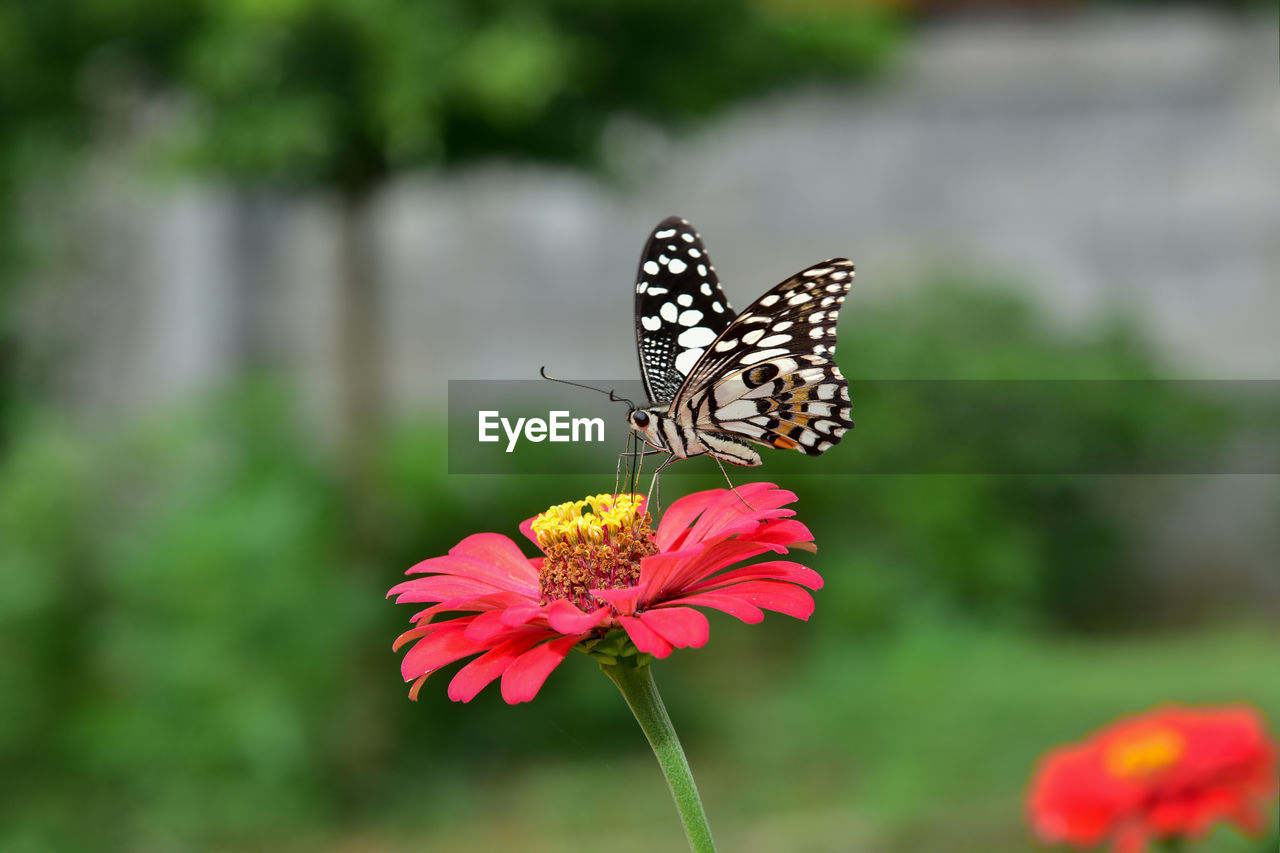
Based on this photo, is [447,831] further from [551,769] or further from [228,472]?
[228,472]

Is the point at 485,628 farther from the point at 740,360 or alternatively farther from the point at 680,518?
the point at 740,360

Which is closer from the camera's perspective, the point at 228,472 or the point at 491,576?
the point at 491,576

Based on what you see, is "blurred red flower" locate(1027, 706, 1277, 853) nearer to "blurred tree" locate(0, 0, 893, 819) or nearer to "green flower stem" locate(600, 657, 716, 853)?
"green flower stem" locate(600, 657, 716, 853)

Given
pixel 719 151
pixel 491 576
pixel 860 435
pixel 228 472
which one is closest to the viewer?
pixel 491 576

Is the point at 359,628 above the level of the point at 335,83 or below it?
below

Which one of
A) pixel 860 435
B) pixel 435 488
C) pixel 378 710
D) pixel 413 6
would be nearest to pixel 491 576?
pixel 413 6

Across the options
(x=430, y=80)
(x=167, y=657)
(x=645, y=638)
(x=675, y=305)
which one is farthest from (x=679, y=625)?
(x=167, y=657)

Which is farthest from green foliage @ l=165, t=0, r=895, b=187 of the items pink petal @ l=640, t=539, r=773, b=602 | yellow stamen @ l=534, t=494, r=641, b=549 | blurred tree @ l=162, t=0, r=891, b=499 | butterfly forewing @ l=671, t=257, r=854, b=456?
pink petal @ l=640, t=539, r=773, b=602

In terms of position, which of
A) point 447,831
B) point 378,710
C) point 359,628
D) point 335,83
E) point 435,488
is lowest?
point 447,831
